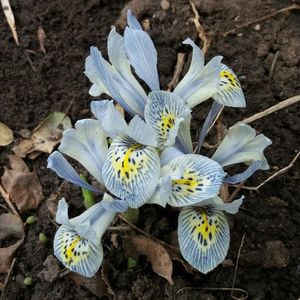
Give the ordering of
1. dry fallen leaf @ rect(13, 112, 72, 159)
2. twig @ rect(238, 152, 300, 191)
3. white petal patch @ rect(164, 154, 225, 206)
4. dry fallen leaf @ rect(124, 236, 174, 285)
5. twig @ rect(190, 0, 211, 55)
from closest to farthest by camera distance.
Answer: white petal patch @ rect(164, 154, 225, 206)
dry fallen leaf @ rect(124, 236, 174, 285)
twig @ rect(238, 152, 300, 191)
dry fallen leaf @ rect(13, 112, 72, 159)
twig @ rect(190, 0, 211, 55)

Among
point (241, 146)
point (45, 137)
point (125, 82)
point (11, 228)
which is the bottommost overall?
point (11, 228)

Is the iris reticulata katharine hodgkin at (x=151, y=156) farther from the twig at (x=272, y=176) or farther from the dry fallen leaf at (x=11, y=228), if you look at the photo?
the dry fallen leaf at (x=11, y=228)

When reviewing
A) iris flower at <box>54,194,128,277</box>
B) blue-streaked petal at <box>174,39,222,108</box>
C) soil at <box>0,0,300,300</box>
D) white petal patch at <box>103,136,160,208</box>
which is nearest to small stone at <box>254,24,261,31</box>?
soil at <box>0,0,300,300</box>

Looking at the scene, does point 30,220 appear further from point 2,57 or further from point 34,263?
point 2,57

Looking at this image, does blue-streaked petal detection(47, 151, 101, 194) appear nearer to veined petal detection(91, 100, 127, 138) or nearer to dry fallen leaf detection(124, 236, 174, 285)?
veined petal detection(91, 100, 127, 138)

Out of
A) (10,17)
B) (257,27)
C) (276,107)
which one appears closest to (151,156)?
(276,107)

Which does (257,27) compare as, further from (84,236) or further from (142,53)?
(84,236)
